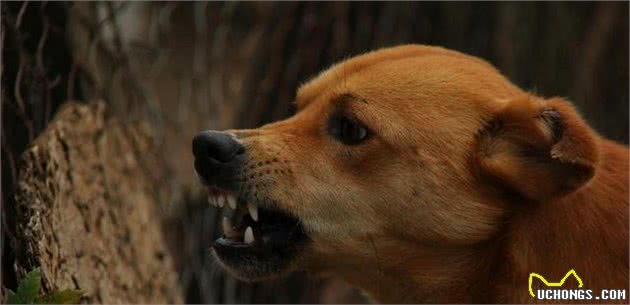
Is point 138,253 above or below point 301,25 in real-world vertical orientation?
below

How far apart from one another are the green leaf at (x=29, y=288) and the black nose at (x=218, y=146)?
2.51 ft

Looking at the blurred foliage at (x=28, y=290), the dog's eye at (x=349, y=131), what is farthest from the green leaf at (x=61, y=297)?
the dog's eye at (x=349, y=131)

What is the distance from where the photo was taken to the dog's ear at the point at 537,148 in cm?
371

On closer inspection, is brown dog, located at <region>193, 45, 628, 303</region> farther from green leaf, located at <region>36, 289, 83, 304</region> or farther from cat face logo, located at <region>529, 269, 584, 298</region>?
green leaf, located at <region>36, 289, 83, 304</region>

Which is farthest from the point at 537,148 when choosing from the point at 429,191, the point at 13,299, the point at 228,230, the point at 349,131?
the point at 13,299

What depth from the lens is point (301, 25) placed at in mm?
6980

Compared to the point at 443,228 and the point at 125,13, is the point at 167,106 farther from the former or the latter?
the point at 443,228

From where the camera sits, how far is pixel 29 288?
3.54m

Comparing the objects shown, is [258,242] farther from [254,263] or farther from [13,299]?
[13,299]

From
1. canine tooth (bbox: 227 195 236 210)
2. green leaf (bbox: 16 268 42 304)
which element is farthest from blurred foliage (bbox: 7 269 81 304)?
canine tooth (bbox: 227 195 236 210)

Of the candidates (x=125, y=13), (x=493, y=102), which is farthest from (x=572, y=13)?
(x=493, y=102)

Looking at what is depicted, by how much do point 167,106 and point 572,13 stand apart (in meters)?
3.40

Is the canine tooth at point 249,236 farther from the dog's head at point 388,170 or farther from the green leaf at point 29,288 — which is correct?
the green leaf at point 29,288

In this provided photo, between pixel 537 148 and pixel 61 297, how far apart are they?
1.73m
